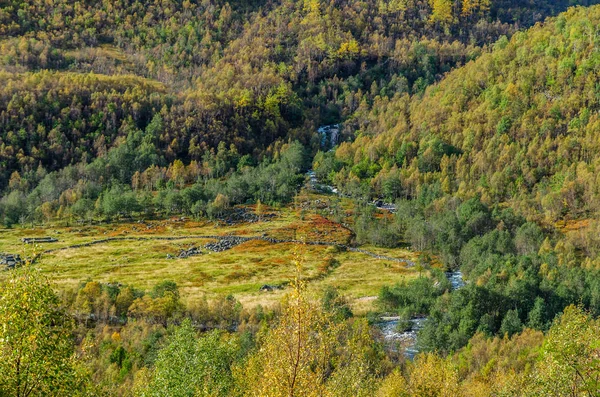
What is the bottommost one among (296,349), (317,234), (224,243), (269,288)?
(317,234)

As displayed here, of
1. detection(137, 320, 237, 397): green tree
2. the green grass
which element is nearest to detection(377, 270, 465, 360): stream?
the green grass

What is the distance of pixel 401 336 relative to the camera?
113938mm

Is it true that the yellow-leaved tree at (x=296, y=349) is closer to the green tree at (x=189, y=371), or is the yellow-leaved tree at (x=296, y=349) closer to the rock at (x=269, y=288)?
the green tree at (x=189, y=371)

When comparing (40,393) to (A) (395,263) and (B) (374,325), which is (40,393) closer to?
(B) (374,325)

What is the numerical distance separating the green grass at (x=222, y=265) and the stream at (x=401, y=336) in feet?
28.5

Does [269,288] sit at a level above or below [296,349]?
below

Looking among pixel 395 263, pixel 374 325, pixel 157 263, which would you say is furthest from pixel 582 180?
pixel 157 263

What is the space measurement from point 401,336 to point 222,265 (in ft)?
231

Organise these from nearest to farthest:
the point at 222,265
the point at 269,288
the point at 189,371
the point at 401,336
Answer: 1. the point at 189,371
2. the point at 401,336
3. the point at 269,288
4. the point at 222,265

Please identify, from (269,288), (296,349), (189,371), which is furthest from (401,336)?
(296,349)

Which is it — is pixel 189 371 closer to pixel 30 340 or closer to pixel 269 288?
pixel 30 340

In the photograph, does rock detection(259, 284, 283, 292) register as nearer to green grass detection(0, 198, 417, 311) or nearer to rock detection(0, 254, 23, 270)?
green grass detection(0, 198, 417, 311)

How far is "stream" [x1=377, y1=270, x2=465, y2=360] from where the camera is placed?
106 m

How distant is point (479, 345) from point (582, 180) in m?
121
